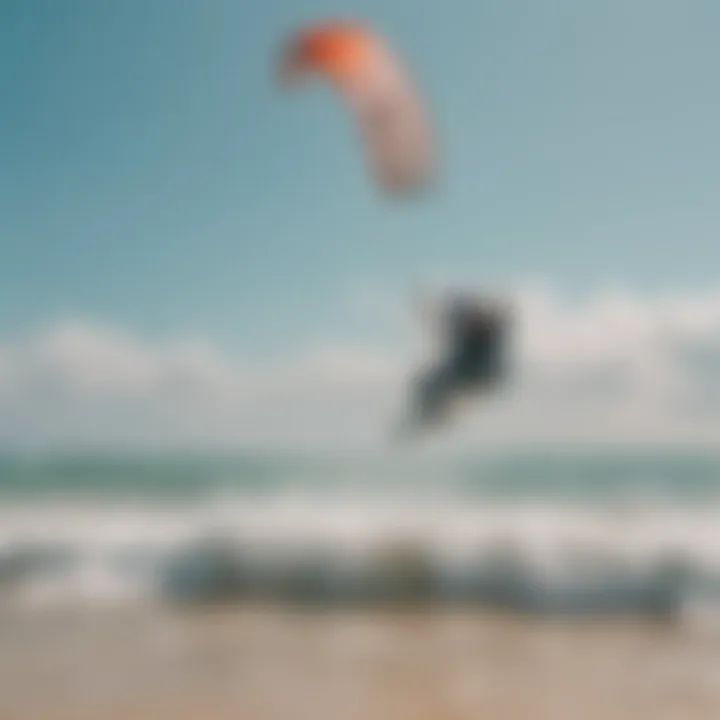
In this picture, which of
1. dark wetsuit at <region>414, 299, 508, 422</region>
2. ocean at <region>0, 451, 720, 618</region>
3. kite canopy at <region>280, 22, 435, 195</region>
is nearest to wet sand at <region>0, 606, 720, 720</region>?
ocean at <region>0, 451, 720, 618</region>

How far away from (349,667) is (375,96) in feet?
3.97

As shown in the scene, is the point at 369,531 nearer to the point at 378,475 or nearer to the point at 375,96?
the point at 378,475

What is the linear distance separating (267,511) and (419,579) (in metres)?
1.18

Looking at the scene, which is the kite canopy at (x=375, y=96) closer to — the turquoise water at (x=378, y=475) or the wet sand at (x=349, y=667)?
the wet sand at (x=349, y=667)

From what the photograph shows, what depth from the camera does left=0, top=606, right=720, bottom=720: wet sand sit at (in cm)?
226

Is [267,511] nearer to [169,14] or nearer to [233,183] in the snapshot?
[233,183]

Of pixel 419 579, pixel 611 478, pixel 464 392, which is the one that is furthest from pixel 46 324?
pixel 611 478

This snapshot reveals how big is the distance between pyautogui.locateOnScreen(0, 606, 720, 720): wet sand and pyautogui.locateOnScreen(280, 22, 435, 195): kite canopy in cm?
104

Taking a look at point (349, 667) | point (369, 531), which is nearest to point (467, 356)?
point (349, 667)

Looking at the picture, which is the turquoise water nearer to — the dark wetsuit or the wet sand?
the wet sand

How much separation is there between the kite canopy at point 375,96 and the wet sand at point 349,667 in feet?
3.42

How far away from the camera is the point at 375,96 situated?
2027mm

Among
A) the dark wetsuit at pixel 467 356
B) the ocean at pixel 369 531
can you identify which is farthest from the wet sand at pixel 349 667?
the dark wetsuit at pixel 467 356

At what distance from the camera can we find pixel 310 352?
3109mm
